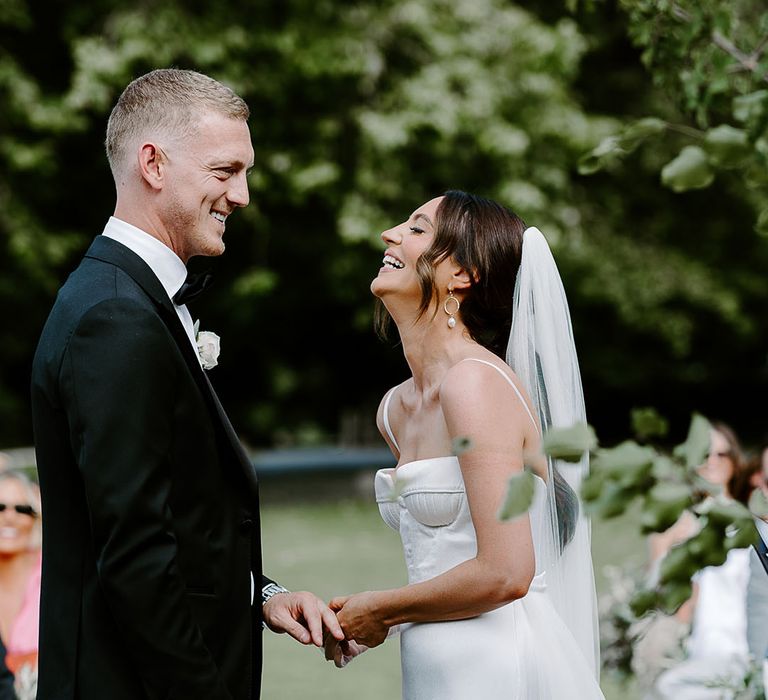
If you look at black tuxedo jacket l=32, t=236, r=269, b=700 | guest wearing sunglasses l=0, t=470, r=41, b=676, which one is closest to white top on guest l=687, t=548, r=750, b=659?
guest wearing sunglasses l=0, t=470, r=41, b=676

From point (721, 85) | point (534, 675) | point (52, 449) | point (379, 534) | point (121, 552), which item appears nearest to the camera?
point (121, 552)

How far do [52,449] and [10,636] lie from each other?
281cm

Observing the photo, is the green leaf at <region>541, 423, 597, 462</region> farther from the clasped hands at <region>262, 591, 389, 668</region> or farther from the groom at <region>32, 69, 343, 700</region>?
the clasped hands at <region>262, 591, 389, 668</region>

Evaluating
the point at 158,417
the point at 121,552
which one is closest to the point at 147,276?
the point at 158,417

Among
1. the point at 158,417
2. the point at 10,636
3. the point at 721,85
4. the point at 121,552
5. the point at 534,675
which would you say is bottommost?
the point at 10,636

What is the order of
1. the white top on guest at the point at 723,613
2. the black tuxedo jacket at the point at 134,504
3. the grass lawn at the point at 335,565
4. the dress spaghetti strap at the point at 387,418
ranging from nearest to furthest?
the black tuxedo jacket at the point at 134,504, the dress spaghetti strap at the point at 387,418, the white top on guest at the point at 723,613, the grass lawn at the point at 335,565

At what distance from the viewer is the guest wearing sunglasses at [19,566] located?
486 centimetres

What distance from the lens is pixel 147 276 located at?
2.52 metres

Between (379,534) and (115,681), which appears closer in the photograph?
(115,681)

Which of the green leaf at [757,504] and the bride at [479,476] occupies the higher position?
the green leaf at [757,504]

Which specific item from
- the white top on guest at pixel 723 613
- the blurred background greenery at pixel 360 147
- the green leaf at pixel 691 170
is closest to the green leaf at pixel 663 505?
the green leaf at pixel 691 170

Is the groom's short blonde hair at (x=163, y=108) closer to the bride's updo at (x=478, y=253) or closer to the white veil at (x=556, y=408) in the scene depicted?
the bride's updo at (x=478, y=253)

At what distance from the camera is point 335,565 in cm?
1326

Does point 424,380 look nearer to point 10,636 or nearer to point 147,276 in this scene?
point 147,276
